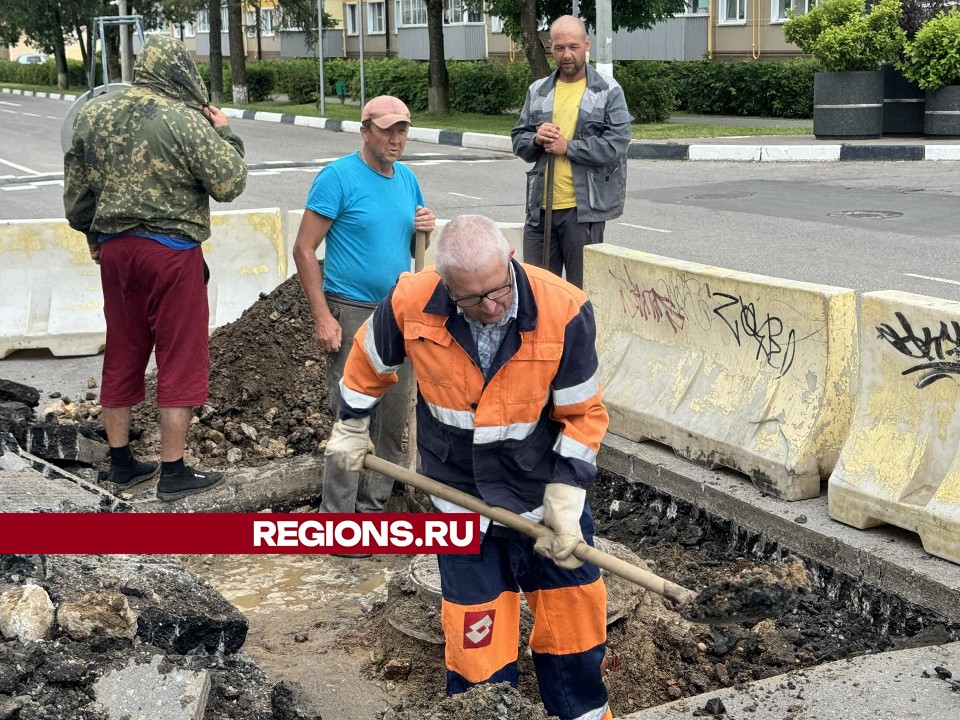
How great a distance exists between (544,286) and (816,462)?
6.97 feet

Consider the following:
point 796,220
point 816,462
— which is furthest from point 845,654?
point 796,220

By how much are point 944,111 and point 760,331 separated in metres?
15.0

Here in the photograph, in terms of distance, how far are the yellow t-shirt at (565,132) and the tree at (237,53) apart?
31747mm

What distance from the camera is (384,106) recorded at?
488cm

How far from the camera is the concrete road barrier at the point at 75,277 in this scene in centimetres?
794

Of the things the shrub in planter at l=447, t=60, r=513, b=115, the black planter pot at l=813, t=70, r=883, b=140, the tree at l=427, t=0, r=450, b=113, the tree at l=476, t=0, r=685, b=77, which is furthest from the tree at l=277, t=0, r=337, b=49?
the black planter pot at l=813, t=70, r=883, b=140

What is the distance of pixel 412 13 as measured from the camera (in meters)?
48.8

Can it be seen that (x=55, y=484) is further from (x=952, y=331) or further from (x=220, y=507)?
(x=952, y=331)

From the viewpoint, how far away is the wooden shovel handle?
3.21 meters

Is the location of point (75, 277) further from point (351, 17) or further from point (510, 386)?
point (351, 17)

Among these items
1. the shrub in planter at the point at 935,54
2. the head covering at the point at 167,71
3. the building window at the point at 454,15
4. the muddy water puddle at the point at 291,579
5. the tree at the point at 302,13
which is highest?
the building window at the point at 454,15

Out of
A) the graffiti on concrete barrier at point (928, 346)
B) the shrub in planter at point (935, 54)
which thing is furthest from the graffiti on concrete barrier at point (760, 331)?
the shrub in planter at point (935, 54)

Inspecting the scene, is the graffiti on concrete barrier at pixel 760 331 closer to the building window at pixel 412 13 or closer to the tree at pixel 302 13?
the tree at pixel 302 13

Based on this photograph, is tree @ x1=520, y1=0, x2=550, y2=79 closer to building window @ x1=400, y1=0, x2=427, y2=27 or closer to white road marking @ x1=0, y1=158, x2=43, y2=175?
white road marking @ x1=0, y1=158, x2=43, y2=175
